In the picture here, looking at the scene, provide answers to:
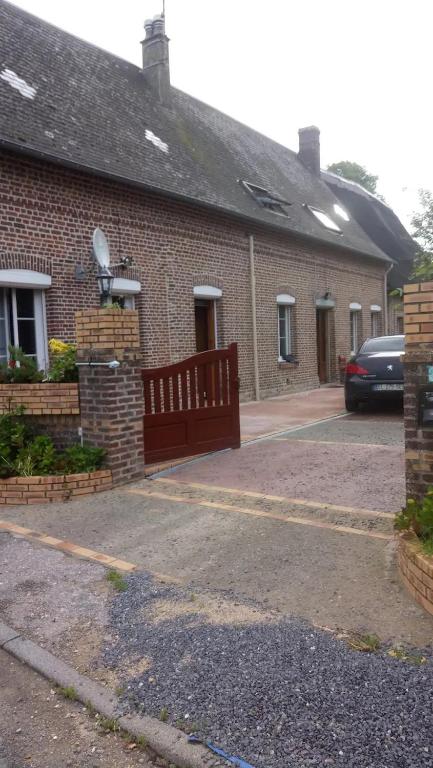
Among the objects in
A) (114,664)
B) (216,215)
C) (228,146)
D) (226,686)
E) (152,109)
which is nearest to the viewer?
(226,686)

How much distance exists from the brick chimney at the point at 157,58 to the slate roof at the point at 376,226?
10477 mm

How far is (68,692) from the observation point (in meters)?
2.70

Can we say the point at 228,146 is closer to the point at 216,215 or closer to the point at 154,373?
the point at 216,215

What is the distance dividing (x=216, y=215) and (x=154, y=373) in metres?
7.42

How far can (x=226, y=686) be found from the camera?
102 inches

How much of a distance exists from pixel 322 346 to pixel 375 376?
8.75m

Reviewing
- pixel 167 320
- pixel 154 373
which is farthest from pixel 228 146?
pixel 154 373

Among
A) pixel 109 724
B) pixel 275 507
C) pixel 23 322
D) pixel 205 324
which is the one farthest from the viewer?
pixel 205 324

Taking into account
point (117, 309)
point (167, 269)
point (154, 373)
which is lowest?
point (154, 373)

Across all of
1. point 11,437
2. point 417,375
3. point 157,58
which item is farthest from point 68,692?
point 157,58

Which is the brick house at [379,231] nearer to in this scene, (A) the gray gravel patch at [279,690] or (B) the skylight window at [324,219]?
(B) the skylight window at [324,219]

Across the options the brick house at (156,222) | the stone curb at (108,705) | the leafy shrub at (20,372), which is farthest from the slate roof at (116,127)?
the stone curb at (108,705)

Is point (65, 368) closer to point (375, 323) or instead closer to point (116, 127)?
point (116, 127)

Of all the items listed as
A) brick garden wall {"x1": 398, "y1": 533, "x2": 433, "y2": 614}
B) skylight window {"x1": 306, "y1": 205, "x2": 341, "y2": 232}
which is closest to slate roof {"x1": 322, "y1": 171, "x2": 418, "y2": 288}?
skylight window {"x1": 306, "y1": 205, "x2": 341, "y2": 232}
